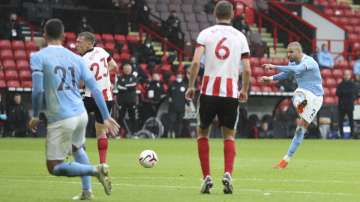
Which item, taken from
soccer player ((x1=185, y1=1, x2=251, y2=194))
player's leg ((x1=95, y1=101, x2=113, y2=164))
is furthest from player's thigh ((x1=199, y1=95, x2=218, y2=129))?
player's leg ((x1=95, y1=101, x2=113, y2=164))

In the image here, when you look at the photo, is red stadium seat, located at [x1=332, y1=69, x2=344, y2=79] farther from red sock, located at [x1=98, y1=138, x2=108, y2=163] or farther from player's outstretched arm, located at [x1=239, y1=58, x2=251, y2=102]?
player's outstretched arm, located at [x1=239, y1=58, x2=251, y2=102]

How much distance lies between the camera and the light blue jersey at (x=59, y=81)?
11352 millimetres

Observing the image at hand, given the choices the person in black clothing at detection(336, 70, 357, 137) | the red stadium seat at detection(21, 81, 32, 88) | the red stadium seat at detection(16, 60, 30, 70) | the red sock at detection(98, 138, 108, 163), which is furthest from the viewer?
the person in black clothing at detection(336, 70, 357, 137)

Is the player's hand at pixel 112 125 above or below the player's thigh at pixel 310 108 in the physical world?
above

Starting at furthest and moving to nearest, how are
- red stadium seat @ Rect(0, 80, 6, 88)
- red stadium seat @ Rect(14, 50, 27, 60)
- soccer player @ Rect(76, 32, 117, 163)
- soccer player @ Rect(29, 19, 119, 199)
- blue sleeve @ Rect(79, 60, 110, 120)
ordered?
red stadium seat @ Rect(14, 50, 27, 60) < red stadium seat @ Rect(0, 80, 6, 88) < soccer player @ Rect(76, 32, 117, 163) < blue sleeve @ Rect(79, 60, 110, 120) < soccer player @ Rect(29, 19, 119, 199)

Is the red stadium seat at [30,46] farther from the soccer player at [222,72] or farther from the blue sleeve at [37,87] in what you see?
the blue sleeve at [37,87]

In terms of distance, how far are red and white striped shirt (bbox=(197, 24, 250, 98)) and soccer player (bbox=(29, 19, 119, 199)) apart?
2.24 meters

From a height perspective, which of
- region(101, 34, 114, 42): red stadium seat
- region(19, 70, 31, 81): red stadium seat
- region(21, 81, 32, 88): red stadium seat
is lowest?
region(21, 81, 32, 88): red stadium seat

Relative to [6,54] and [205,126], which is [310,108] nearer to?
[205,126]

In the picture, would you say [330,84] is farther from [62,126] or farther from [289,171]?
[62,126]

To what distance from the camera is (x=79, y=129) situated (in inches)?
454

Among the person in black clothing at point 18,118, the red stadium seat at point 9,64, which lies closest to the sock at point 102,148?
the person in black clothing at point 18,118

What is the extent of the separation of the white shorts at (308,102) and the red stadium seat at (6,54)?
1661cm

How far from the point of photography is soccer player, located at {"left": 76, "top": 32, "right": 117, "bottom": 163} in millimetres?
16703
